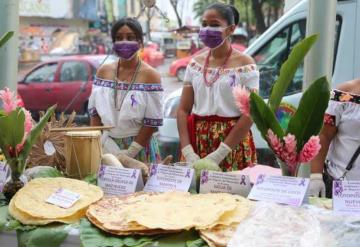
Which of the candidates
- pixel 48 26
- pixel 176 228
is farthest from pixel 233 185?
pixel 48 26

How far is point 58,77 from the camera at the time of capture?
936cm

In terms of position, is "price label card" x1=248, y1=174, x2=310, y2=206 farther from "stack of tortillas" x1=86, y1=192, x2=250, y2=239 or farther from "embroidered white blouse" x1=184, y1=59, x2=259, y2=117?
"embroidered white blouse" x1=184, y1=59, x2=259, y2=117

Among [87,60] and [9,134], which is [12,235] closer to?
[9,134]

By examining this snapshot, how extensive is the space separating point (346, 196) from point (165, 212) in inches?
22.7

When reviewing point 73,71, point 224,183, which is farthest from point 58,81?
point 224,183

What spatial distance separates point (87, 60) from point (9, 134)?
7428 millimetres

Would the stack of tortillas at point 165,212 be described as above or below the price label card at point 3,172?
below

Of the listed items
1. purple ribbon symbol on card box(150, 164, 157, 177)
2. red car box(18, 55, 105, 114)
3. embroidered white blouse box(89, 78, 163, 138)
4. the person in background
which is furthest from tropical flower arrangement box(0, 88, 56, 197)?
red car box(18, 55, 105, 114)

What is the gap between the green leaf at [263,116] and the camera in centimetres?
170

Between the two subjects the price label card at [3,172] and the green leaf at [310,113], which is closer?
the green leaf at [310,113]

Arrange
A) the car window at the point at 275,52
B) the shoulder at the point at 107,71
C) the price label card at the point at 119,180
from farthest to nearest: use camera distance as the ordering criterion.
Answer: the car window at the point at 275,52 → the shoulder at the point at 107,71 → the price label card at the point at 119,180

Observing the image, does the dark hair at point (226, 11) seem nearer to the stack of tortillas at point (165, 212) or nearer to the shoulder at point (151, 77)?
the shoulder at point (151, 77)

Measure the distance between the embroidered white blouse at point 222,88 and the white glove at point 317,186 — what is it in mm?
665

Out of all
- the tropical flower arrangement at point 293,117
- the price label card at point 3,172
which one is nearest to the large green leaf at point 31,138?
the price label card at point 3,172
